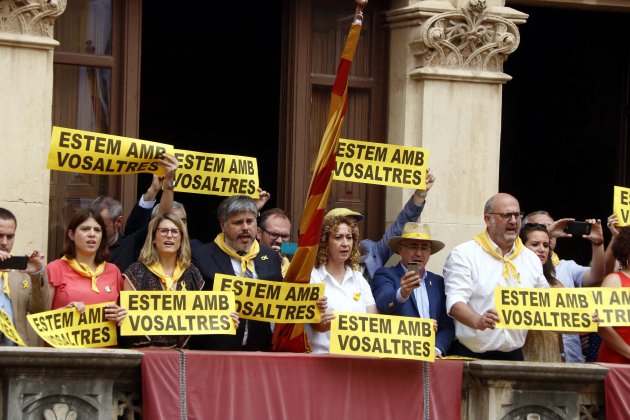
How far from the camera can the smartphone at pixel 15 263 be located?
1057 cm

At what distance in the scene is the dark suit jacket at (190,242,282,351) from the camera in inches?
444

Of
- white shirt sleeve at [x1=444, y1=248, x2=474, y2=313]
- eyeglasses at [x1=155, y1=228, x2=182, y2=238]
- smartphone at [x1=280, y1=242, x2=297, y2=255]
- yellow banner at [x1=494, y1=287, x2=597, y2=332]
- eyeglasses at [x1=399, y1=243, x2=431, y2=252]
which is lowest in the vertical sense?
yellow banner at [x1=494, y1=287, x2=597, y2=332]

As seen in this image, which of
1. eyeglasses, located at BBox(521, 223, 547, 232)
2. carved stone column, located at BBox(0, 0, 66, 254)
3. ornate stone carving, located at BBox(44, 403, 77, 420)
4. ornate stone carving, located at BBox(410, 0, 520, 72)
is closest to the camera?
ornate stone carving, located at BBox(44, 403, 77, 420)

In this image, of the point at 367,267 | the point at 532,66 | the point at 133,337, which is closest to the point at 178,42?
the point at 532,66

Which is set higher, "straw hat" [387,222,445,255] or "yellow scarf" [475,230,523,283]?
"straw hat" [387,222,445,255]

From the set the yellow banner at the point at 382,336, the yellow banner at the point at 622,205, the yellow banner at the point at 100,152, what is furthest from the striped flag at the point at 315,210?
the yellow banner at the point at 622,205

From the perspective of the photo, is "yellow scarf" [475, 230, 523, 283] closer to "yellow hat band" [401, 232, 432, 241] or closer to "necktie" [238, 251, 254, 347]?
"yellow hat band" [401, 232, 432, 241]

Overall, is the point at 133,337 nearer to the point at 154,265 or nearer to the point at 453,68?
the point at 154,265

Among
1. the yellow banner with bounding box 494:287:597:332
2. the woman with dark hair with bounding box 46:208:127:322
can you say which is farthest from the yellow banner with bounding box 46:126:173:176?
the yellow banner with bounding box 494:287:597:332

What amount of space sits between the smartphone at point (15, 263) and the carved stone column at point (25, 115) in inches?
89.3

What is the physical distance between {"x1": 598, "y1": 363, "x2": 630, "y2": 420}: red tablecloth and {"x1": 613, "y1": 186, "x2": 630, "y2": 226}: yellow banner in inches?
63.5

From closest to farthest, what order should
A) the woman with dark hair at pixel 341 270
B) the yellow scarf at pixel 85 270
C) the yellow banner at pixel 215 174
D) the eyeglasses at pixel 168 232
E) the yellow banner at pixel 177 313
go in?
1. the yellow banner at pixel 177 313
2. the yellow scarf at pixel 85 270
3. the eyeglasses at pixel 168 232
4. the woman with dark hair at pixel 341 270
5. the yellow banner at pixel 215 174

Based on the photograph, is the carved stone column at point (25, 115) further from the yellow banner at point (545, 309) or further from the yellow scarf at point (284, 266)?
the yellow banner at point (545, 309)

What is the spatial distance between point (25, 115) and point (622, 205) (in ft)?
14.6
